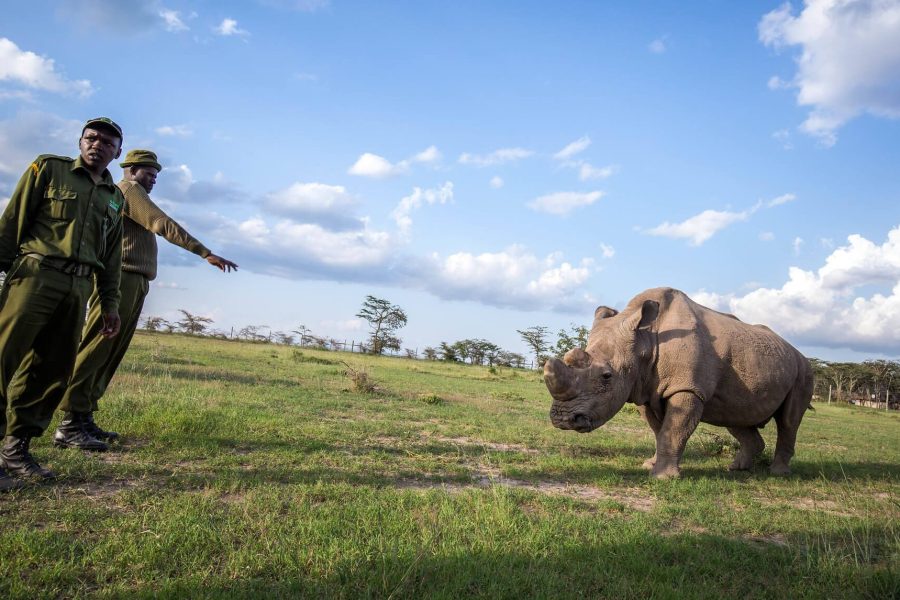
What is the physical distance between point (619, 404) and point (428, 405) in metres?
6.20

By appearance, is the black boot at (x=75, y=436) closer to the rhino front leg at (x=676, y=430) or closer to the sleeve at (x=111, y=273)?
the sleeve at (x=111, y=273)

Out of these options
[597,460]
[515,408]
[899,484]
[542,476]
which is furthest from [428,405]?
[899,484]

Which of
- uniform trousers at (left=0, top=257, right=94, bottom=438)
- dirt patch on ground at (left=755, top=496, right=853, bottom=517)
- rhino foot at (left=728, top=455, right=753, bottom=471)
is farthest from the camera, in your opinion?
rhino foot at (left=728, top=455, right=753, bottom=471)

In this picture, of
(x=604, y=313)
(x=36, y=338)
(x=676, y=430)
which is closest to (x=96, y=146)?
(x=36, y=338)

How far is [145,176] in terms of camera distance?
18.5 ft

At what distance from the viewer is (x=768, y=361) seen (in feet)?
20.3

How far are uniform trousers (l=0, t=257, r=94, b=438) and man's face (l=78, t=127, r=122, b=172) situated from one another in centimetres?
89

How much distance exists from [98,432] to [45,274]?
1.98 metres

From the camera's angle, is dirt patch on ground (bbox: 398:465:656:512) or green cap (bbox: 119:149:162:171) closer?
dirt patch on ground (bbox: 398:465:656:512)

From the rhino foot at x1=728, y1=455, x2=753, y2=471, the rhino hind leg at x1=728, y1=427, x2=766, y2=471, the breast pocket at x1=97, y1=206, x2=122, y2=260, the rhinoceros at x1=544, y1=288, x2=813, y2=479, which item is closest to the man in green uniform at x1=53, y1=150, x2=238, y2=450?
the breast pocket at x1=97, y1=206, x2=122, y2=260

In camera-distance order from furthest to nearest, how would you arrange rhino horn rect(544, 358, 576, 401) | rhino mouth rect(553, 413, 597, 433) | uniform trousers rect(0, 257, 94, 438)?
rhino mouth rect(553, 413, 597, 433) < rhino horn rect(544, 358, 576, 401) < uniform trousers rect(0, 257, 94, 438)

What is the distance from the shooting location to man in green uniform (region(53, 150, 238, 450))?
5012mm

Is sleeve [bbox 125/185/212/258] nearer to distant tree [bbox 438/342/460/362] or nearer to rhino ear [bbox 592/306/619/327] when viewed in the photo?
rhino ear [bbox 592/306/619/327]

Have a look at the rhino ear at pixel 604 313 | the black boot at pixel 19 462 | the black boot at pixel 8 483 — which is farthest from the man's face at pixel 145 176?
the rhino ear at pixel 604 313
